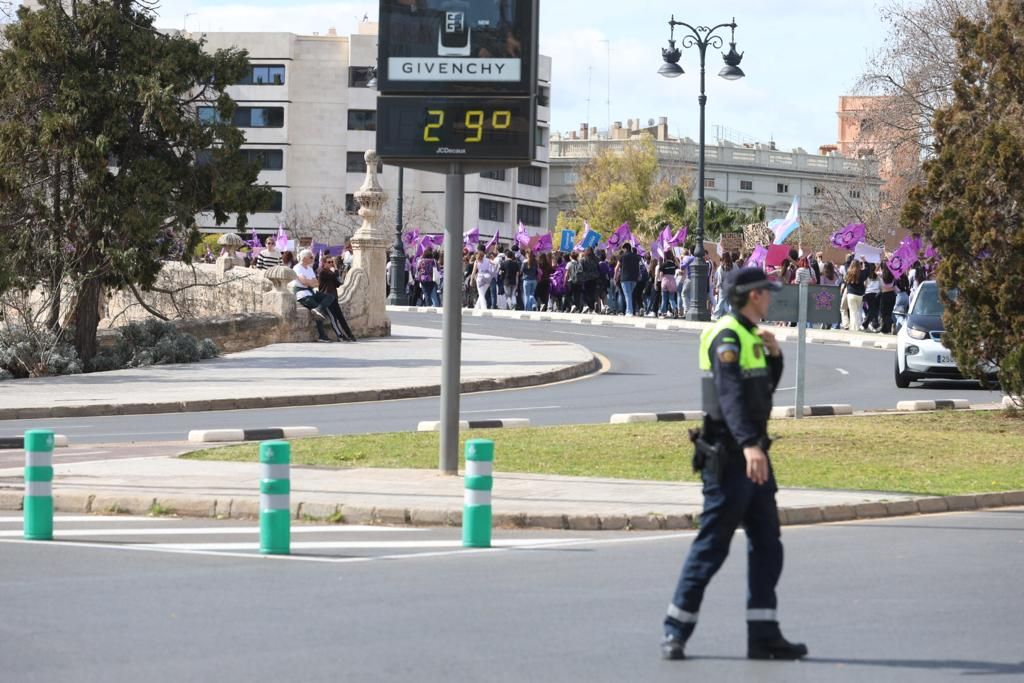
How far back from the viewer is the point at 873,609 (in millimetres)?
9211

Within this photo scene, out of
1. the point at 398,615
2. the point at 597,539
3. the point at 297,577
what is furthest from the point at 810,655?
the point at 597,539

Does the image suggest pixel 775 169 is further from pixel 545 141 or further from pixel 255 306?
pixel 255 306

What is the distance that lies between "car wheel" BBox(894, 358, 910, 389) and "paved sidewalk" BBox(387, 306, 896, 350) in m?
9.64

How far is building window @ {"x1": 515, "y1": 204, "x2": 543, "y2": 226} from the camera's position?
430 feet

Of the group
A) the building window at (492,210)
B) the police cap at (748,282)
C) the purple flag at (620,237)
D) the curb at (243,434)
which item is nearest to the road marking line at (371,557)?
the police cap at (748,282)

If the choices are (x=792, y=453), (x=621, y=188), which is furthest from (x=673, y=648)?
(x=621, y=188)

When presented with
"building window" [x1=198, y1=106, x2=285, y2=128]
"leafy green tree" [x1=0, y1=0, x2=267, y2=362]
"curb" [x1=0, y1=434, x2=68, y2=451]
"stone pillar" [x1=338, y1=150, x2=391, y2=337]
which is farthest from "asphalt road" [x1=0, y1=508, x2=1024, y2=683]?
"building window" [x1=198, y1=106, x2=285, y2=128]

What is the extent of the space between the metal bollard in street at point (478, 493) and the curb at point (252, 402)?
1177 centimetres

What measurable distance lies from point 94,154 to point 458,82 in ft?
52.8

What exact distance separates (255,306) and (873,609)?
28615 millimetres

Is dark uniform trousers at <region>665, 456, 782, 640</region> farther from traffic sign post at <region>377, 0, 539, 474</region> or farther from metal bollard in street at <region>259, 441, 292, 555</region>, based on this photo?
traffic sign post at <region>377, 0, 539, 474</region>

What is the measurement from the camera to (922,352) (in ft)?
90.0

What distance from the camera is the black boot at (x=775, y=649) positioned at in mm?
7867

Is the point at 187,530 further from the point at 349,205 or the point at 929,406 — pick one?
the point at 349,205
